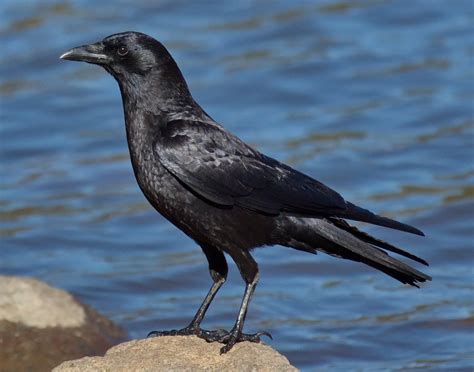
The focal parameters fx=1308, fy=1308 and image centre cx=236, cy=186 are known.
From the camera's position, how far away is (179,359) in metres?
7.38

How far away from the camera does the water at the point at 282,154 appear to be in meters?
11.0

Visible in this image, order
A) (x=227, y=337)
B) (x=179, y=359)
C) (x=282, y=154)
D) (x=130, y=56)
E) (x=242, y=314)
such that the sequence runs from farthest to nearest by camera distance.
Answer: (x=282, y=154) < (x=130, y=56) < (x=242, y=314) < (x=227, y=337) < (x=179, y=359)

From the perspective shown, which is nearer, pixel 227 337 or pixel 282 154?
pixel 227 337

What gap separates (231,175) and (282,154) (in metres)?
6.04

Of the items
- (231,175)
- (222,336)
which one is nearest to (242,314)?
(222,336)

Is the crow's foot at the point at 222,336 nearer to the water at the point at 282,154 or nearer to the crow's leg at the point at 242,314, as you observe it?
the crow's leg at the point at 242,314

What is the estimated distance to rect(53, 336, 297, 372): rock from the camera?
24.0 feet

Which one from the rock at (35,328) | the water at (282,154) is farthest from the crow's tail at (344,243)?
the water at (282,154)

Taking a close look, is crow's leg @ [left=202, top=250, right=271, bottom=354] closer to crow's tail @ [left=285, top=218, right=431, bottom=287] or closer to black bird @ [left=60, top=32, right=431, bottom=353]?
black bird @ [left=60, top=32, right=431, bottom=353]

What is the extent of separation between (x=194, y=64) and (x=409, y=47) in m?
2.84

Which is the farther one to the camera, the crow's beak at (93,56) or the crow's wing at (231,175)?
the crow's beak at (93,56)

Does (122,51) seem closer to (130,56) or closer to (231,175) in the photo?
(130,56)

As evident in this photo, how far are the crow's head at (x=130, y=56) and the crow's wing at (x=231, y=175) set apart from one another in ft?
1.45

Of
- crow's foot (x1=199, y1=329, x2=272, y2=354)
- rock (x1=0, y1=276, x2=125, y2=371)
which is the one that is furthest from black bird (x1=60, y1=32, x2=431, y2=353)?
rock (x1=0, y1=276, x2=125, y2=371)
